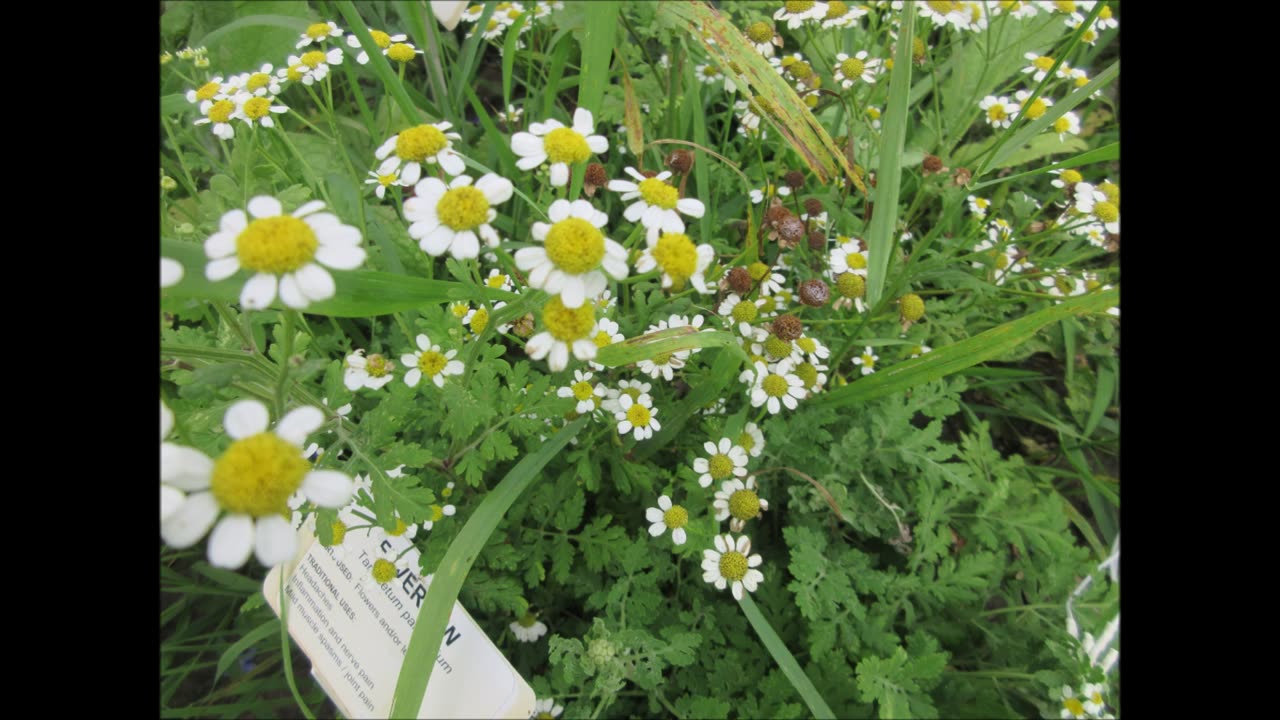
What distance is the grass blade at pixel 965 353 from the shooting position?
50.4 inches

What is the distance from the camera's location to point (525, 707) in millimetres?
1212

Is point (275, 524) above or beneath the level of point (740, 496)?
above

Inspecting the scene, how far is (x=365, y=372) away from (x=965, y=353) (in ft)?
4.07

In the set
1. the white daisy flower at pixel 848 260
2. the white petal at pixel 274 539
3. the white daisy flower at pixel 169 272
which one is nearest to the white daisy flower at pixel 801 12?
the white daisy flower at pixel 848 260

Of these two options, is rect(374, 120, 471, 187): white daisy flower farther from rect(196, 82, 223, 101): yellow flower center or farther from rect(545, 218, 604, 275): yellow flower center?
rect(196, 82, 223, 101): yellow flower center

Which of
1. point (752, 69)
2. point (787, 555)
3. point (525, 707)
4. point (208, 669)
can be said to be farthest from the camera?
point (208, 669)

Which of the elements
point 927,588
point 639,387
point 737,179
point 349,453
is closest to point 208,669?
point 349,453

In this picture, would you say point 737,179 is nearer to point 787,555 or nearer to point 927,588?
point 787,555

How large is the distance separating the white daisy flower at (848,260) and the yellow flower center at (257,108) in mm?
1369

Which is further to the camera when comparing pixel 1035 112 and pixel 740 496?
pixel 1035 112

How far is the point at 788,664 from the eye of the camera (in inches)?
52.7

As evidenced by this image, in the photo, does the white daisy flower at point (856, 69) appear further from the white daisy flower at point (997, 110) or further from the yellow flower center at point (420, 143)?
the yellow flower center at point (420, 143)

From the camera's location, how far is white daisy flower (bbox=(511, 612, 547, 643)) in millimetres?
1592

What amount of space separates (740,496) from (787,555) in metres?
0.38
